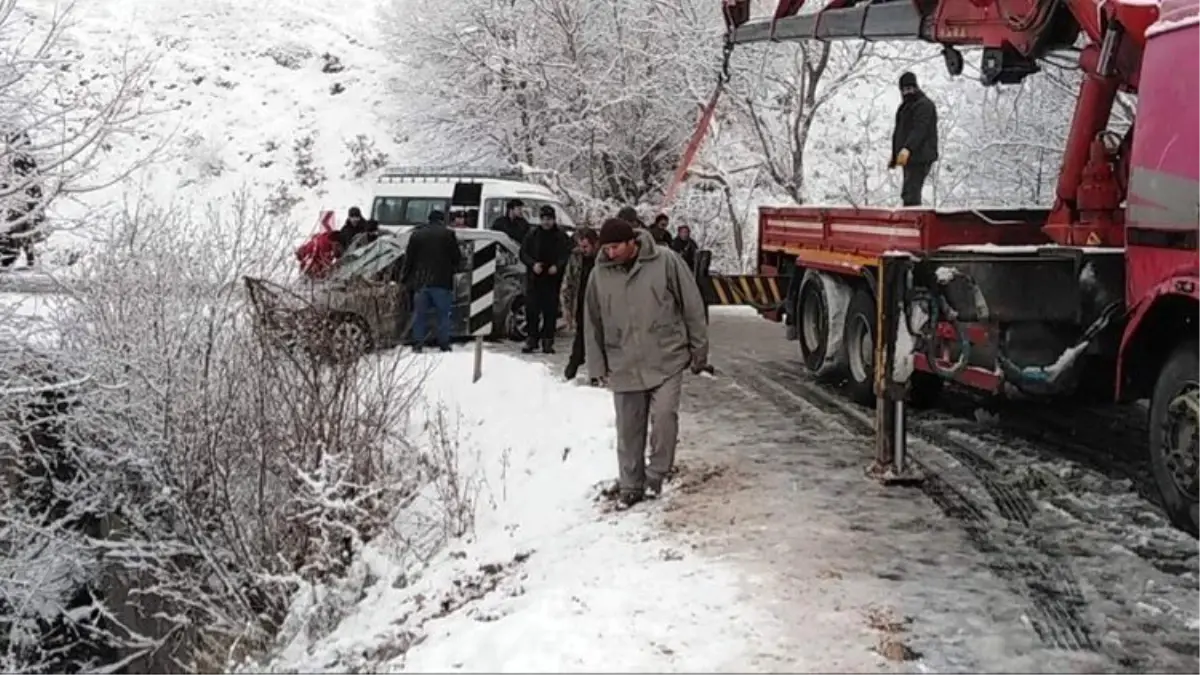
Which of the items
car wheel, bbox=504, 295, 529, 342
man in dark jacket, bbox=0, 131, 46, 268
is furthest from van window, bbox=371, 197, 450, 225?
man in dark jacket, bbox=0, 131, 46, 268

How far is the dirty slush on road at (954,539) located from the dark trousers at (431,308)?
4.22 m

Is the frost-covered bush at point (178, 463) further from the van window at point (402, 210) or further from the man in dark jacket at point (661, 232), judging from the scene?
the van window at point (402, 210)

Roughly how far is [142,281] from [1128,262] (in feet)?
27.2

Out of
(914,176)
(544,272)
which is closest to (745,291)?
(914,176)

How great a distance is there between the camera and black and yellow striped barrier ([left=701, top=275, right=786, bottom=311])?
39.0ft

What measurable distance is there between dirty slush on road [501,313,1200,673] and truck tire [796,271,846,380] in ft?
3.66

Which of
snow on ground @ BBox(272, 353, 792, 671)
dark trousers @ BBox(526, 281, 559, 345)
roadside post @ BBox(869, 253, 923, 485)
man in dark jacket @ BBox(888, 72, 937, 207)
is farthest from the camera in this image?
dark trousers @ BBox(526, 281, 559, 345)

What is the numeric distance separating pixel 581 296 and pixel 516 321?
4545mm

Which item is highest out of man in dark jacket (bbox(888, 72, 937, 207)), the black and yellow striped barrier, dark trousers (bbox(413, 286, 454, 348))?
man in dark jacket (bbox(888, 72, 937, 207))

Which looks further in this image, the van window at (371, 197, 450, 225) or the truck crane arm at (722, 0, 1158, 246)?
the van window at (371, 197, 450, 225)

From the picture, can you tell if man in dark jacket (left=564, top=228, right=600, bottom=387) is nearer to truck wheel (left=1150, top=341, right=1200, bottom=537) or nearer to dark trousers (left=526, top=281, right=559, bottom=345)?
dark trousers (left=526, top=281, right=559, bottom=345)

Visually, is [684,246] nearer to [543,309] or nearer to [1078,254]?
[543,309]

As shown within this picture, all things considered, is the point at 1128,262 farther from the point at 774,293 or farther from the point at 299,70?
the point at 299,70

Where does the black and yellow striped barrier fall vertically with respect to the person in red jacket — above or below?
below
